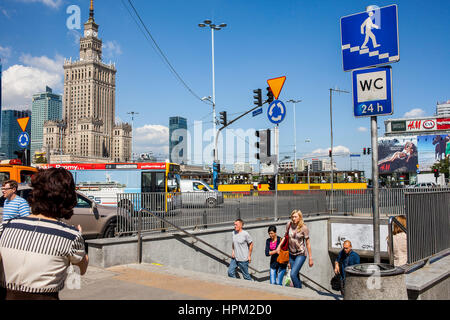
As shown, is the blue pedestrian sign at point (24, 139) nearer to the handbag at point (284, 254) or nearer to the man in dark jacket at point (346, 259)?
the handbag at point (284, 254)

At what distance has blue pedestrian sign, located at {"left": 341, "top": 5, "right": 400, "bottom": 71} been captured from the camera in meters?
4.78

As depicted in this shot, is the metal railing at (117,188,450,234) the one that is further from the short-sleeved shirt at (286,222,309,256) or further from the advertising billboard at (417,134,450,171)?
the advertising billboard at (417,134,450,171)

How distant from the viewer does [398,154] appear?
93938 millimetres

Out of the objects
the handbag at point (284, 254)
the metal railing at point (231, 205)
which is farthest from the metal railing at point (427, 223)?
the metal railing at point (231, 205)

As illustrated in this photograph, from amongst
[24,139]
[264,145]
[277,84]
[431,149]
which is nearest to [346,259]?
[264,145]

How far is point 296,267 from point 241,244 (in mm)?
1504

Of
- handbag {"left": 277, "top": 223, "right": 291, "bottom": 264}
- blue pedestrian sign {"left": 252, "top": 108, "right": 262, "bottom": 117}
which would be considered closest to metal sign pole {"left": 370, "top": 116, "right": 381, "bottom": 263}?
handbag {"left": 277, "top": 223, "right": 291, "bottom": 264}

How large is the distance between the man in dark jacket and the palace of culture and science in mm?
159262

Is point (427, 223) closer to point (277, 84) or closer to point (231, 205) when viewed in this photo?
point (277, 84)

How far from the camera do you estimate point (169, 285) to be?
21.3 feet

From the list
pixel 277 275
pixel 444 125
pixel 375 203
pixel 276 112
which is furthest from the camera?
pixel 444 125

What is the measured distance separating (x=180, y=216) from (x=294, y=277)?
401 cm
